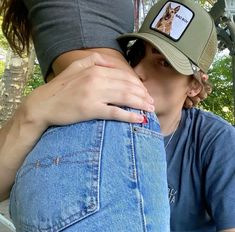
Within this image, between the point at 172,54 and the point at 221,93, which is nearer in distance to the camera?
the point at 172,54

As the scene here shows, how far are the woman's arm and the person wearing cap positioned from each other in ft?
2.02

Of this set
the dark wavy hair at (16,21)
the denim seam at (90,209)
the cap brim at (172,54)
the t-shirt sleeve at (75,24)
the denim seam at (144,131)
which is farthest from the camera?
the cap brim at (172,54)

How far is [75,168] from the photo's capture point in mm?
995

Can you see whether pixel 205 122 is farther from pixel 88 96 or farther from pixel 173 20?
pixel 88 96

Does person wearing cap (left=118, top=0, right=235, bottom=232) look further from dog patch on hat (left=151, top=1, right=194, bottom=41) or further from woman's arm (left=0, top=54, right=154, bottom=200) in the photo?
woman's arm (left=0, top=54, right=154, bottom=200)

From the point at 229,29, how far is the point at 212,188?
1565 millimetres

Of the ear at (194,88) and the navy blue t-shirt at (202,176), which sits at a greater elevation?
the ear at (194,88)

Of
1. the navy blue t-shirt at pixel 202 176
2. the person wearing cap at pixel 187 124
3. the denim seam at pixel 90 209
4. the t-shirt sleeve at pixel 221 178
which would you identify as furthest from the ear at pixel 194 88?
the denim seam at pixel 90 209

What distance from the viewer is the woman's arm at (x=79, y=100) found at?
1.11 meters

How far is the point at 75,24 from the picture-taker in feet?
4.17

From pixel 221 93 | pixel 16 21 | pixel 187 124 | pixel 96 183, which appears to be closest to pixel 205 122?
pixel 187 124

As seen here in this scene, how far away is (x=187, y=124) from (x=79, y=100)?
0.98 meters

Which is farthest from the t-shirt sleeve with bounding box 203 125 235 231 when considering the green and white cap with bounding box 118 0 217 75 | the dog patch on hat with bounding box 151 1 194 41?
the dog patch on hat with bounding box 151 1 194 41

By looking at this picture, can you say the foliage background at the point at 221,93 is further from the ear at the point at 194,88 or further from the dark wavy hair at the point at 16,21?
the dark wavy hair at the point at 16,21
